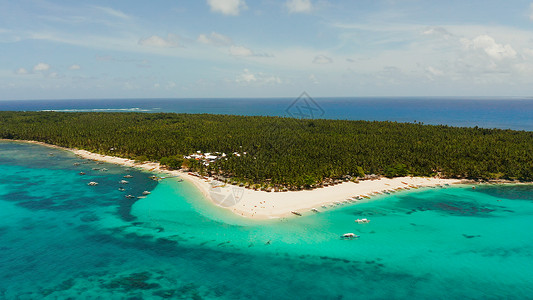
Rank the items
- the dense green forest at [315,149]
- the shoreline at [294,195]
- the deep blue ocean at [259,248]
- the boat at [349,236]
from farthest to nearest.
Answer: the dense green forest at [315,149] < the shoreline at [294,195] < the boat at [349,236] < the deep blue ocean at [259,248]

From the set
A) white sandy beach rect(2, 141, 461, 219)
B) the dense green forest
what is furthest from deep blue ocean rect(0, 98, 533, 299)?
the dense green forest

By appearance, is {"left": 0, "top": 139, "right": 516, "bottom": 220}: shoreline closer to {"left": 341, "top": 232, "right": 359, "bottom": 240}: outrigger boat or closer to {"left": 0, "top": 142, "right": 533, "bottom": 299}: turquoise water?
{"left": 0, "top": 142, "right": 533, "bottom": 299}: turquoise water

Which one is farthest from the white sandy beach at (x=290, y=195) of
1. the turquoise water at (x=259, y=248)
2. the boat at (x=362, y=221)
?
the boat at (x=362, y=221)

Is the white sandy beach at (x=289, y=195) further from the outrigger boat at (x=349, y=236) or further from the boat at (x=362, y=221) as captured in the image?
the outrigger boat at (x=349, y=236)

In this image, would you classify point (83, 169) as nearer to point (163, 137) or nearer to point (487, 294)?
point (163, 137)

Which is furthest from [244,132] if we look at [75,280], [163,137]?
[75,280]

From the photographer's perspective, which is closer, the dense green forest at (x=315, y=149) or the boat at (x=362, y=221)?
the boat at (x=362, y=221)

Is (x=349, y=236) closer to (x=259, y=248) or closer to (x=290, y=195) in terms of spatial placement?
(x=259, y=248)
